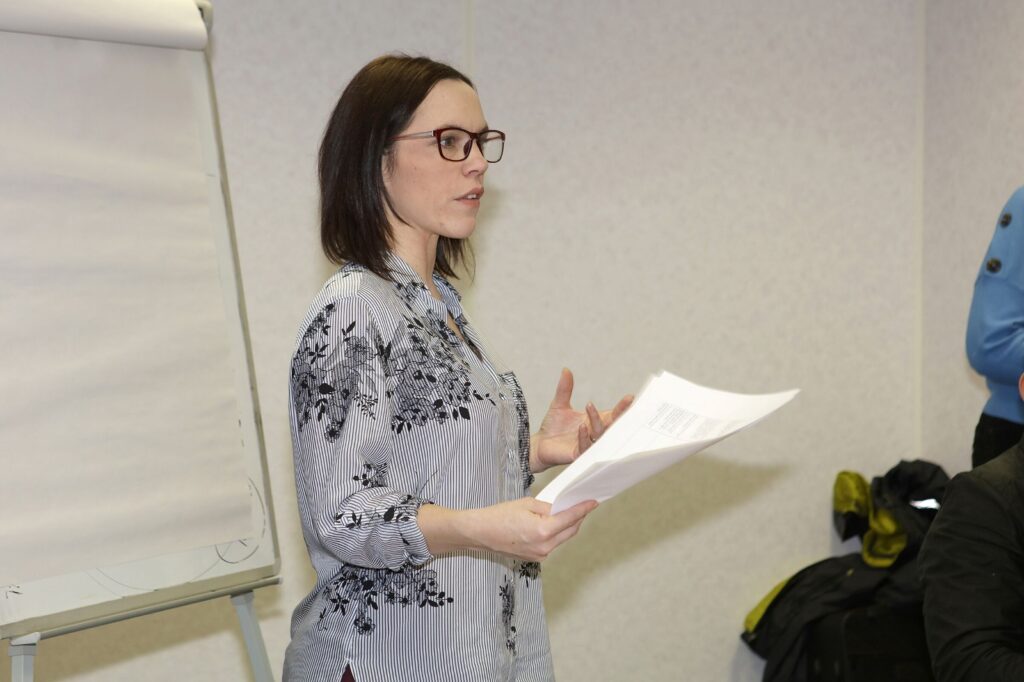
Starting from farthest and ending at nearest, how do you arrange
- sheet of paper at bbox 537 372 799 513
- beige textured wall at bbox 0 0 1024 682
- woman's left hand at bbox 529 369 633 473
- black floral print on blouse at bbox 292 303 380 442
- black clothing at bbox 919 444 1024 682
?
beige textured wall at bbox 0 0 1024 682 → woman's left hand at bbox 529 369 633 473 → black clothing at bbox 919 444 1024 682 → black floral print on blouse at bbox 292 303 380 442 → sheet of paper at bbox 537 372 799 513

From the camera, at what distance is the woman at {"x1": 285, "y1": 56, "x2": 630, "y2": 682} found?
1188 millimetres

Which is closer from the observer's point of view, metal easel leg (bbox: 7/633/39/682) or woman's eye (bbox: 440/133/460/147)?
woman's eye (bbox: 440/133/460/147)

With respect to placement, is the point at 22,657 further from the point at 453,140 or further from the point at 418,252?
the point at 453,140

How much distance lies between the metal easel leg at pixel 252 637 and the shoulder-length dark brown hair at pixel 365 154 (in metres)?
0.91

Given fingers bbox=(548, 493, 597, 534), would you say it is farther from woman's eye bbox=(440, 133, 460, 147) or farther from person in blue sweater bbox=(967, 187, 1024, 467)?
person in blue sweater bbox=(967, 187, 1024, 467)

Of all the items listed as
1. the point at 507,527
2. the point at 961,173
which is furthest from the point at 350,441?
the point at 961,173

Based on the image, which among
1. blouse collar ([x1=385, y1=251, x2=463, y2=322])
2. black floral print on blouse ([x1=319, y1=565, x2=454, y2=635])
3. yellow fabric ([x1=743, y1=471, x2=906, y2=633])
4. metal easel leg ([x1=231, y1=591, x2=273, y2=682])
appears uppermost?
blouse collar ([x1=385, y1=251, x2=463, y2=322])

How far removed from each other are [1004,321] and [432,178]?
1407 mm

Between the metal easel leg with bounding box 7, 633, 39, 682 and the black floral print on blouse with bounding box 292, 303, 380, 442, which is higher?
the black floral print on blouse with bounding box 292, 303, 380, 442

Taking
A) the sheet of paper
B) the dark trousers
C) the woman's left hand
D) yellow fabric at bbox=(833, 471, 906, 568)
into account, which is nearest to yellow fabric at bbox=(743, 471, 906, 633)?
yellow fabric at bbox=(833, 471, 906, 568)

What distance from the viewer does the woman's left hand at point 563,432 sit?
5.08ft

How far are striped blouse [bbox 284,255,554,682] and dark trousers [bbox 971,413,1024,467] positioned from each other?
1.43 meters

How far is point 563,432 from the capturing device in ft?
5.31

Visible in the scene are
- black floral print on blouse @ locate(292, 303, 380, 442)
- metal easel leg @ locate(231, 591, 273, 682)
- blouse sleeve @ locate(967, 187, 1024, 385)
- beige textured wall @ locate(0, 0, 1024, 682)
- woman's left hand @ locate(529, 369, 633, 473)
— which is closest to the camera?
black floral print on blouse @ locate(292, 303, 380, 442)
